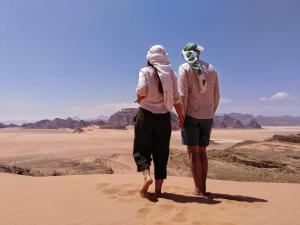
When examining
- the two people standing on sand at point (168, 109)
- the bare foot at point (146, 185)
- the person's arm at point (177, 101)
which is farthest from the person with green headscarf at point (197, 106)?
the bare foot at point (146, 185)

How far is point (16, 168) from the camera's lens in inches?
274

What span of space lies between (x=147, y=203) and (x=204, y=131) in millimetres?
1268

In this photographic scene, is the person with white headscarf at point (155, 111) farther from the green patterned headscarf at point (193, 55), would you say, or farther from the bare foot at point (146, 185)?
the green patterned headscarf at point (193, 55)

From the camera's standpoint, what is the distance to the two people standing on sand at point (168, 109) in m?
4.71

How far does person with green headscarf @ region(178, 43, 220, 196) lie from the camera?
4906 mm

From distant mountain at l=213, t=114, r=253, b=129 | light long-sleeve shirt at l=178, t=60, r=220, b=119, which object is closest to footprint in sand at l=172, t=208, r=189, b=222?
light long-sleeve shirt at l=178, t=60, r=220, b=119

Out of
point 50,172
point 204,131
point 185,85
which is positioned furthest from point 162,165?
point 50,172

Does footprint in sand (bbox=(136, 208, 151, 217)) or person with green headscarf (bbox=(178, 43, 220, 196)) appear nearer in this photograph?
footprint in sand (bbox=(136, 208, 151, 217))

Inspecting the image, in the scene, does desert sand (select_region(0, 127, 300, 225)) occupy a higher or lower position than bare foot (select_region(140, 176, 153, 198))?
lower

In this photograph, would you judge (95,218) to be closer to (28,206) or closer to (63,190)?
(28,206)

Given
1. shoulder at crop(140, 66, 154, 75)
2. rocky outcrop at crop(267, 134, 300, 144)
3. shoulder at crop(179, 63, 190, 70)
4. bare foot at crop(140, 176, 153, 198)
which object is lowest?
bare foot at crop(140, 176, 153, 198)

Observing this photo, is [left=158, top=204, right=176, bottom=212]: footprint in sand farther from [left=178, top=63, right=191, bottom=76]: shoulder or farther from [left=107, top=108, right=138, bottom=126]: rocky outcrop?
[left=107, top=108, right=138, bottom=126]: rocky outcrop

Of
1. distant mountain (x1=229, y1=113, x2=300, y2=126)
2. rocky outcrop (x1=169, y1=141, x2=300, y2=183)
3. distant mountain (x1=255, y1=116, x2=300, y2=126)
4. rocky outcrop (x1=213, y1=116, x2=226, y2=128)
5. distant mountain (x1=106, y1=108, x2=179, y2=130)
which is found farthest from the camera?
distant mountain (x1=229, y1=113, x2=300, y2=126)

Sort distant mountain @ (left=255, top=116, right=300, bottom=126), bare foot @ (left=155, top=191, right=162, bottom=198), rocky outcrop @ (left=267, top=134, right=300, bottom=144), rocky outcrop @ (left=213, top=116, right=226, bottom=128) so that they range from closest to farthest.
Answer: bare foot @ (left=155, top=191, right=162, bottom=198) → rocky outcrop @ (left=267, top=134, right=300, bottom=144) → rocky outcrop @ (left=213, top=116, right=226, bottom=128) → distant mountain @ (left=255, top=116, right=300, bottom=126)
